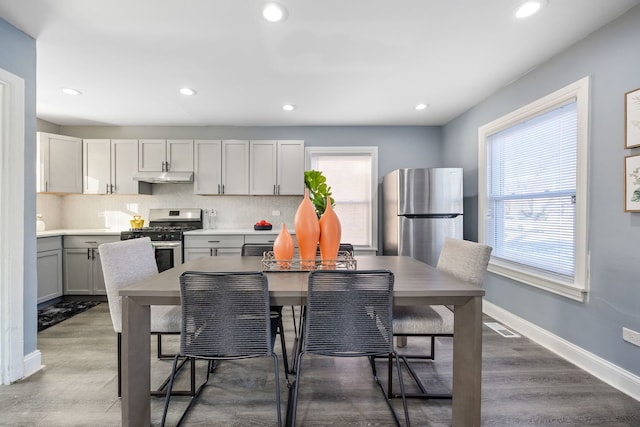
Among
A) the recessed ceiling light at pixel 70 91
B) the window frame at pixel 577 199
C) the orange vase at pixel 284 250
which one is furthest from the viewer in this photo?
the recessed ceiling light at pixel 70 91

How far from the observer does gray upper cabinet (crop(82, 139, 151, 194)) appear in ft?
13.1

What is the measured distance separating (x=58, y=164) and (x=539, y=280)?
5.57 m

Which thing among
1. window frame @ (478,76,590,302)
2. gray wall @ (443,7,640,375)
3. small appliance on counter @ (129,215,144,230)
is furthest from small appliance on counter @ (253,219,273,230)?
gray wall @ (443,7,640,375)

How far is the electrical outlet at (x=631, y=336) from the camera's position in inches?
69.6

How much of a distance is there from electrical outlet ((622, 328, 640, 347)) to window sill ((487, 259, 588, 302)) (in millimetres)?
308

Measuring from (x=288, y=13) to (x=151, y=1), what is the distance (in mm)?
824

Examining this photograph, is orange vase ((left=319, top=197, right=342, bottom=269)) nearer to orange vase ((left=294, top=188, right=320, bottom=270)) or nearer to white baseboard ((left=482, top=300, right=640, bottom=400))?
orange vase ((left=294, top=188, right=320, bottom=270))

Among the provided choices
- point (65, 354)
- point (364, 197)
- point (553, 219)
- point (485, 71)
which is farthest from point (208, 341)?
point (364, 197)

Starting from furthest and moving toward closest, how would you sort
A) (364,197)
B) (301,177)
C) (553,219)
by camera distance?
(364,197)
(301,177)
(553,219)

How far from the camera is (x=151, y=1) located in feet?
5.77

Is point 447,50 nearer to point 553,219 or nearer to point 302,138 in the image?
point 553,219

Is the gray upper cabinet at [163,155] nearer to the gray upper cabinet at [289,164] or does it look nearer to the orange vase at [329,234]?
the gray upper cabinet at [289,164]

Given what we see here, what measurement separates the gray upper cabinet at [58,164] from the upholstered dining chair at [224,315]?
371 centimetres

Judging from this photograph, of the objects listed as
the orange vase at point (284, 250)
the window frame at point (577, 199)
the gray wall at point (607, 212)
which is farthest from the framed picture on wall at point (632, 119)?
the orange vase at point (284, 250)
